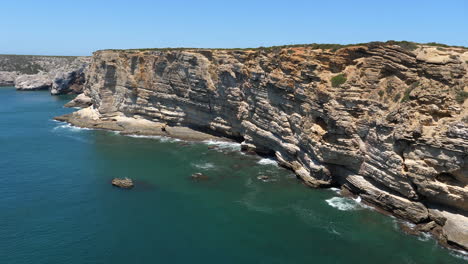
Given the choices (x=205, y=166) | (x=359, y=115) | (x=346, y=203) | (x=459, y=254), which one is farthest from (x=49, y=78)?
(x=459, y=254)

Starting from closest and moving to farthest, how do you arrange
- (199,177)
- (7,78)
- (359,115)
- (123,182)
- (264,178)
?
(359,115), (123,182), (264,178), (199,177), (7,78)

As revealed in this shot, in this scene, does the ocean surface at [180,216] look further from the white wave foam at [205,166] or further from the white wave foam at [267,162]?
the white wave foam at [267,162]

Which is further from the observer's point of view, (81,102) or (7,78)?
(7,78)

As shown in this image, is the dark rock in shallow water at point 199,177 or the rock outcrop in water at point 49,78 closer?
the dark rock in shallow water at point 199,177

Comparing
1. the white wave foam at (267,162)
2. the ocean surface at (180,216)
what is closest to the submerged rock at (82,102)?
the ocean surface at (180,216)

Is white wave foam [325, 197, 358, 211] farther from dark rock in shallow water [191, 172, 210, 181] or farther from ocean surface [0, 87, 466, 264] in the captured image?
dark rock in shallow water [191, 172, 210, 181]

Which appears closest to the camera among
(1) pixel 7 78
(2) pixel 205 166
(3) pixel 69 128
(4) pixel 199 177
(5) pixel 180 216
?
(5) pixel 180 216

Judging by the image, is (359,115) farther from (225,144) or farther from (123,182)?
(123,182)

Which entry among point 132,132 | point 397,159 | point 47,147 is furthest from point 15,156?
point 397,159
